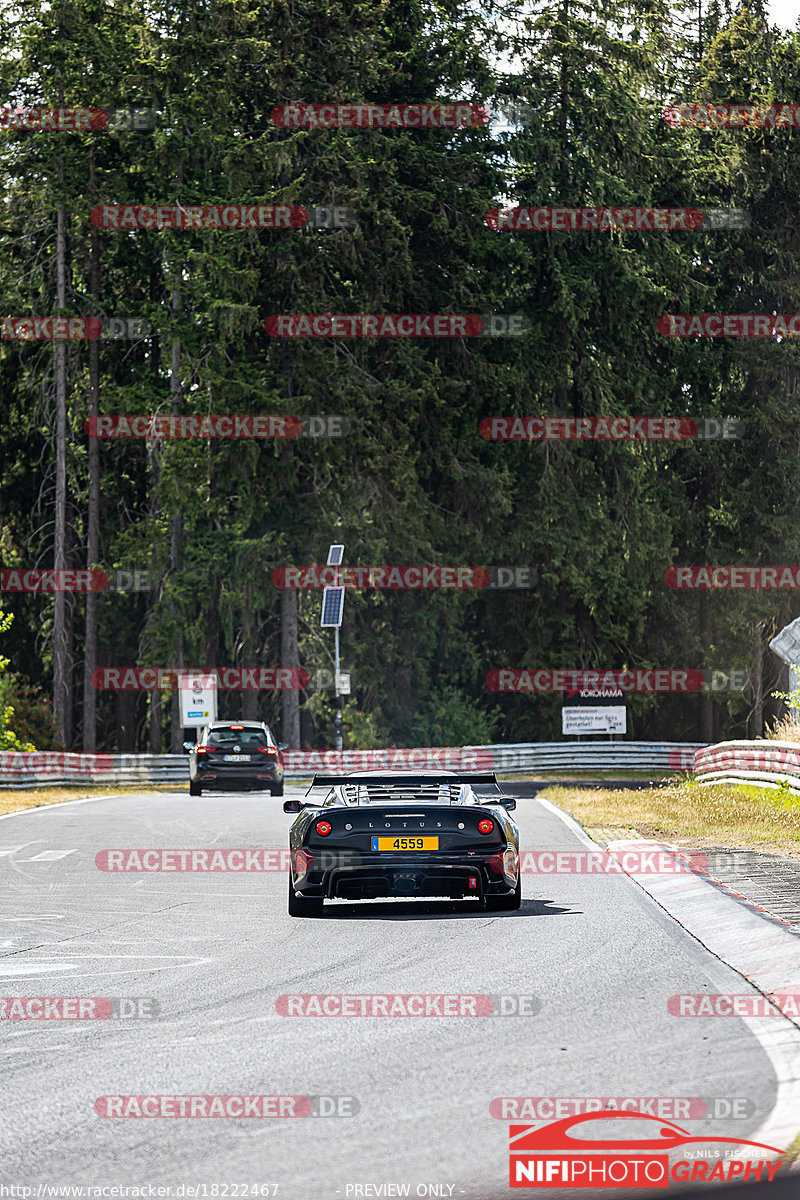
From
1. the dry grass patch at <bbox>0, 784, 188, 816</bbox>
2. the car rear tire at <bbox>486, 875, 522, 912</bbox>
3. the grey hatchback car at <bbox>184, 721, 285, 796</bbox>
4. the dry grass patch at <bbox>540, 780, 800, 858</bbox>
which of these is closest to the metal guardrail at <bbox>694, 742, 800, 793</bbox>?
the dry grass patch at <bbox>540, 780, 800, 858</bbox>

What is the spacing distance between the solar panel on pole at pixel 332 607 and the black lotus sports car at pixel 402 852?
104 feet

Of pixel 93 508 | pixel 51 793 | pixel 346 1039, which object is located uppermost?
pixel 93 508

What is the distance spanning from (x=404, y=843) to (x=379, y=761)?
33786 millimetres

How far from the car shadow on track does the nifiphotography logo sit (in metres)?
7.30

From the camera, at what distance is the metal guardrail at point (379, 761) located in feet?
144

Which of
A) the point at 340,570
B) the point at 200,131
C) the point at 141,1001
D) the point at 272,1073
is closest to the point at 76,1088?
the point at 272,1073

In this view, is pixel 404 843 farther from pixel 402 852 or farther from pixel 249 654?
pixel 249 654

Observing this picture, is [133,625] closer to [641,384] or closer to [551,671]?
[551,671]

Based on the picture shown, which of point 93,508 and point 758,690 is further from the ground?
point 93,508

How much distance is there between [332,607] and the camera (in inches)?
1834

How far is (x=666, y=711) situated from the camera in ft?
207

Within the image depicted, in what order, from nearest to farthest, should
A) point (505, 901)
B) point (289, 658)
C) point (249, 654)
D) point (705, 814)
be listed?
1. point (505, 901)
2. point (705, 814)
3. point (289, 658)
4. point (249, 654)

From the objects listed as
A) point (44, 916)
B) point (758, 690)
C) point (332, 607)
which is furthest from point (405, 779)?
point (758, 690)

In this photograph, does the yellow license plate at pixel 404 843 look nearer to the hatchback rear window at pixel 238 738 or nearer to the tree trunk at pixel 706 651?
the hatchback rear window at pixel 238 738
